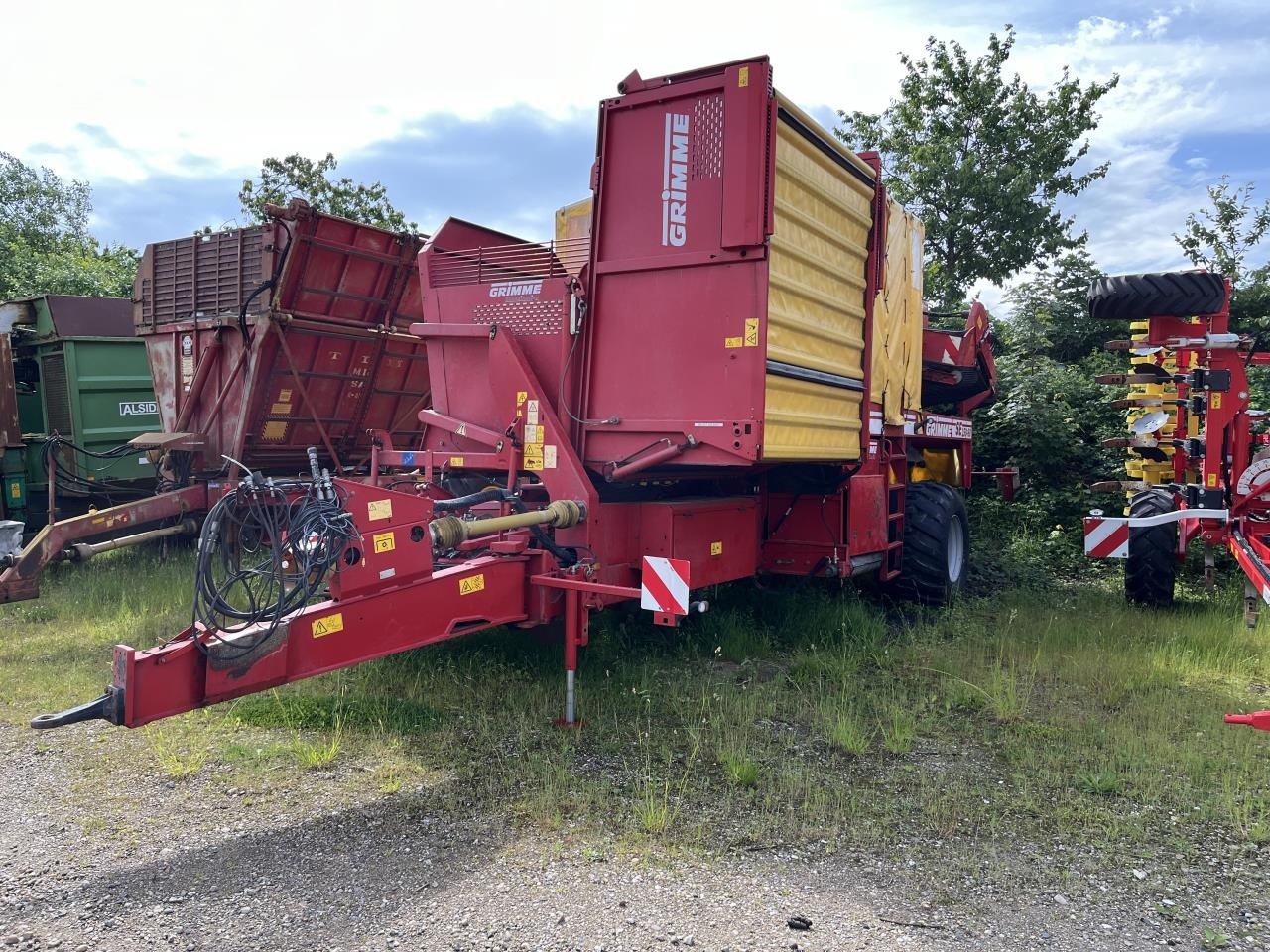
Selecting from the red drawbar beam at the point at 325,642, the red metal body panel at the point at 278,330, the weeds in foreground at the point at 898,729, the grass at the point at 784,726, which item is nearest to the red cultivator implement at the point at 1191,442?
the grass at the point at 784,726

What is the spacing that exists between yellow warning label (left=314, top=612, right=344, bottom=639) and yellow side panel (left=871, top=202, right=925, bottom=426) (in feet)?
13.3

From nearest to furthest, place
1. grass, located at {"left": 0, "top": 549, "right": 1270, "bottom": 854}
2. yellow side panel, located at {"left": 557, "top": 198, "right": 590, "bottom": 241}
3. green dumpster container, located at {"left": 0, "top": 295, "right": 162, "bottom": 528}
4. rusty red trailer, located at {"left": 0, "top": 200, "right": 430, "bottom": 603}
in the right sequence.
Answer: grass, located at {"left": 0, "top": 549, "right": 1270, "bottom": 854}, yellow side panel, located at {"left": 557, "top": 198, "right": 590, "bottom": 241}, rusty red trailer, located at {"left": 0, "top": 200, "right": 430, "bottom": 603}, green dumpster container, located at {"left": 0, "top": 295, "right": 162, "bottom": 528}

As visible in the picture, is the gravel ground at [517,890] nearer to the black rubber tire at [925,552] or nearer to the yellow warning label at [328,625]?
the yellow warning label at [328,625]

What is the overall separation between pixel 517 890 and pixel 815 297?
3.64 meters

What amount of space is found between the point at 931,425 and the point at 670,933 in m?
6.06

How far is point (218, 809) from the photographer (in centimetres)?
390

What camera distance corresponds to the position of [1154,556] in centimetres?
750

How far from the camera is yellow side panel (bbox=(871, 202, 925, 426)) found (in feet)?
22.1

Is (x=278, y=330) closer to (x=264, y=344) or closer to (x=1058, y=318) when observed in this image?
(x=264, y=344)

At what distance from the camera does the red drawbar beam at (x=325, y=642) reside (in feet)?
11.3

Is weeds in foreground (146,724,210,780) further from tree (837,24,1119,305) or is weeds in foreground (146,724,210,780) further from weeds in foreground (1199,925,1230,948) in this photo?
tree (837,24,1119,305)

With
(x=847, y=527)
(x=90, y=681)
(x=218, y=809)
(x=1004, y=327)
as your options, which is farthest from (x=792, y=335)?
(x=1004, y=327)

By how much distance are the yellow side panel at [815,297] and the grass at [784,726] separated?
1.44 metres

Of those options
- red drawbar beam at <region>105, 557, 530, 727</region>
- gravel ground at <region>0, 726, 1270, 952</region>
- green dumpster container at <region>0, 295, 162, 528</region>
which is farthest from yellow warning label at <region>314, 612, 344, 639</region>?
green dumpster container at <region>0, 295, 162, 528</region>
